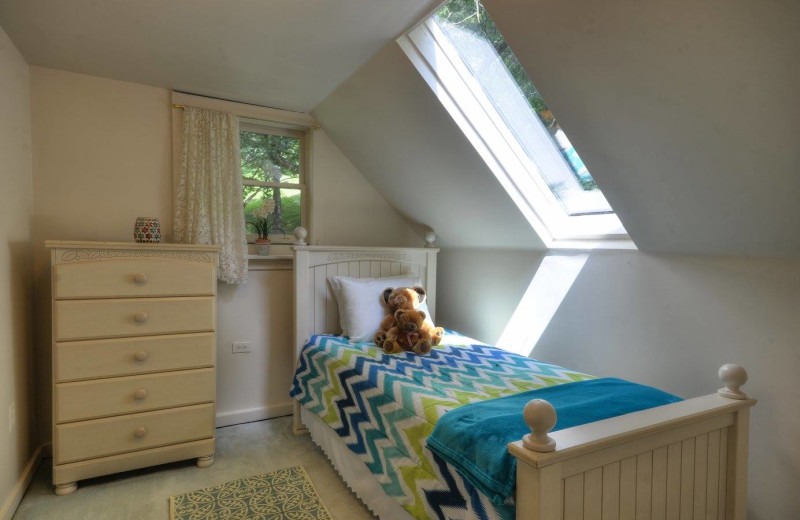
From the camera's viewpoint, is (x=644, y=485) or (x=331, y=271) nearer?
(x=644, y=485)

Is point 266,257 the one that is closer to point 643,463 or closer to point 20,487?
point 20,487

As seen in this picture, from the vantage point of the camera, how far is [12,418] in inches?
76.9

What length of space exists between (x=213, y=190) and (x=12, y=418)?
1477 mm

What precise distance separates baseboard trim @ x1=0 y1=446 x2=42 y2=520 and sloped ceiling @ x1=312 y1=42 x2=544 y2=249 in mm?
2520

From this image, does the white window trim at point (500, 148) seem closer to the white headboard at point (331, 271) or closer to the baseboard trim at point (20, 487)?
the white headboard at point (331, 271)

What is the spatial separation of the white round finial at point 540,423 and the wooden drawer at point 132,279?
1872mm

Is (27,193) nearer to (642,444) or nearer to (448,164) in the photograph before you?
(448,164)

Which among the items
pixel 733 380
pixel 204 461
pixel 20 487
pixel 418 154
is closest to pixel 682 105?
pixel 733 380

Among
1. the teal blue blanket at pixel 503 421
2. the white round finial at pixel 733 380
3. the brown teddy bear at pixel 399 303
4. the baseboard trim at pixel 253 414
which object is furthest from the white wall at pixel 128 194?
the white round finial at pixel 733 380

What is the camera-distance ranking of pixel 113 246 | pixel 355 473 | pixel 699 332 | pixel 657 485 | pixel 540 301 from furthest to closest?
pixel 540 301 < pixel 113 246 < pixel 355 473 < pixel 699 332 < pixel 657 485

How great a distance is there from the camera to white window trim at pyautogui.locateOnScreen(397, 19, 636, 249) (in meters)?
2.05

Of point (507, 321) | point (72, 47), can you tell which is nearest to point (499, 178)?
point (507, 321)


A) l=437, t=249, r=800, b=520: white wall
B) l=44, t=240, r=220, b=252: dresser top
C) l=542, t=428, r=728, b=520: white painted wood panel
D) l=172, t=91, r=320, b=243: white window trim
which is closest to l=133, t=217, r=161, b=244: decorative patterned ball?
l=44, t=240, r=220, b=252: dresser top

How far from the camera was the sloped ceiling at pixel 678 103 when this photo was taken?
1189 mm
